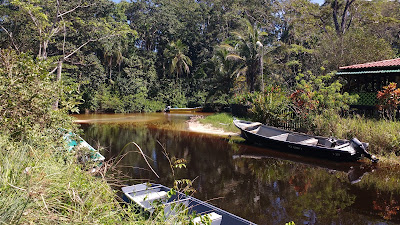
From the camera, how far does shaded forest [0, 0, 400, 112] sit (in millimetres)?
20891

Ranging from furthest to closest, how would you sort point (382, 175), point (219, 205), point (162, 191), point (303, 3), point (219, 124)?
point (303, 3)
point (219, 124)
point (382, 175)
point (219, 205)
point (162, 191)

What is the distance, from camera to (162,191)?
18.7ft

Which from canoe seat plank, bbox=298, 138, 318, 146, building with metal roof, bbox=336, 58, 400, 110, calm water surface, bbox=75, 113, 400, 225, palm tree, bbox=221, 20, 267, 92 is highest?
palm tree, bbox=221, 20, 267, 92

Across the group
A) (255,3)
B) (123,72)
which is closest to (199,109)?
(123,72)

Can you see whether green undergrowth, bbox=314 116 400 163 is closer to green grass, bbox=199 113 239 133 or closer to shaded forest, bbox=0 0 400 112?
shaded forest, bbox=0 0 400 112

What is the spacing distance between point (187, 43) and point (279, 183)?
3455cm

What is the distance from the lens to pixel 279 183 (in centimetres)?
870

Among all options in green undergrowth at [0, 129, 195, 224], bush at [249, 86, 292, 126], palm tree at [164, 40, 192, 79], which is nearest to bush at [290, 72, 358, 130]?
bush at [249, 86, 292, 126]

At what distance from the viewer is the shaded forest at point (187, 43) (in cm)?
2089

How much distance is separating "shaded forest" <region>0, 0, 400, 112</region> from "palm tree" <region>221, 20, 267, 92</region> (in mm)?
89

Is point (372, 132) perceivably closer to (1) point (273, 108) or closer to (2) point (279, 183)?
(1) point (273, 108)

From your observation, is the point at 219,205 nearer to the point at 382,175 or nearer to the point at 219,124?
the point at 382,175

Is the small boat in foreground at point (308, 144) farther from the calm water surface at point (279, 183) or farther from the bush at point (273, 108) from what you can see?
the bush at point (273, 108)

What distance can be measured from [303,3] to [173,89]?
19134 mm
